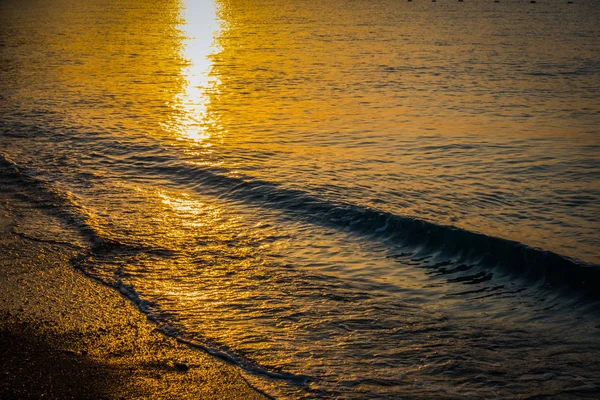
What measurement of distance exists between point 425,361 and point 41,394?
10.9 ft

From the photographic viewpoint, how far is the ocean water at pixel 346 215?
19.7 ft

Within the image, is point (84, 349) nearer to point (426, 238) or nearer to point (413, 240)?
point (413, 240)

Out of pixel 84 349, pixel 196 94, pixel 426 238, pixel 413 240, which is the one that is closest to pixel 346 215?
pixel 413 240

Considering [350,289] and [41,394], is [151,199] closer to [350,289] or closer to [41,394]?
[350,289]

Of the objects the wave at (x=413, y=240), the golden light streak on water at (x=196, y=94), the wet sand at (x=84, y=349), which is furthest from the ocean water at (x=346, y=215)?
the wet sand at (x=84, y=349)

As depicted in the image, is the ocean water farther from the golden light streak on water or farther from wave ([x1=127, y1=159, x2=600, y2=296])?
the golden light streak on water

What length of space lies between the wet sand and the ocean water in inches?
10.8

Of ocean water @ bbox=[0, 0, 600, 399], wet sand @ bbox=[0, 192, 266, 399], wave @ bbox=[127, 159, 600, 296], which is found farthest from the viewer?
wave @ bbox=[127, 159, 600, 296]

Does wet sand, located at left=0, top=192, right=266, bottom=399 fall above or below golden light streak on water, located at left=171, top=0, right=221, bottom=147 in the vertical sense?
below

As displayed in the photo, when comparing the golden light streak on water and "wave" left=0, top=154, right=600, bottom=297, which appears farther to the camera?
the golden light streak on water

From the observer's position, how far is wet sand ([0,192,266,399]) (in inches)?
205

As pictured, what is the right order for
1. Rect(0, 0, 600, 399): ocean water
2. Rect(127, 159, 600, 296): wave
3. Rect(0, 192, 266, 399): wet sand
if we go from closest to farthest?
Rect(0, 192, 266, 399): wet sand < Rect(0, 0, 600, 399): ocean water < Rect(127, 159, 600, 296): wave

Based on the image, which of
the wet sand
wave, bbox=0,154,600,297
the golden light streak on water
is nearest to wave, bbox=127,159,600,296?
wave, bbox=0,154,600,297

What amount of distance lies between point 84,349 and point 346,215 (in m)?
5.37
